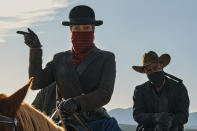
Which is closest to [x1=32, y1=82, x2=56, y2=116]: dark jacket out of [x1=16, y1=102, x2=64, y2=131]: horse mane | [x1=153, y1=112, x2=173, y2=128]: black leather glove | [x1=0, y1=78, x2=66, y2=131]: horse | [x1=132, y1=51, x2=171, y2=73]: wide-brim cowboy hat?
[x1=153, y1=112, x2=173, y2=128]: black leather glove

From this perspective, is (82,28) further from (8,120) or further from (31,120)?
(8,120)

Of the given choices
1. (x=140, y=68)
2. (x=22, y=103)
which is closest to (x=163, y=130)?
(x=140, y=68)

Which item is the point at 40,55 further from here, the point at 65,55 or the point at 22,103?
the point at 22,103

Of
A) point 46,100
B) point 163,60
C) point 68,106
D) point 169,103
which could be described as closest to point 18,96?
point 68,106

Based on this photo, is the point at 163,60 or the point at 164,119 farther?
the point at 163,60

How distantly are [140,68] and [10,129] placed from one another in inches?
338

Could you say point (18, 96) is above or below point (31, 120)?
above

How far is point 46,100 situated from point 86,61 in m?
3.25

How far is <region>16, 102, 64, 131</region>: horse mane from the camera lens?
383 cm

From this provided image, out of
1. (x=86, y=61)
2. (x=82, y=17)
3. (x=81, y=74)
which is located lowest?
(x=81, y=74)

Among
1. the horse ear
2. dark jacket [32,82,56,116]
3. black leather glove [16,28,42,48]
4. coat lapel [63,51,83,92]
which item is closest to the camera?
the horse ear

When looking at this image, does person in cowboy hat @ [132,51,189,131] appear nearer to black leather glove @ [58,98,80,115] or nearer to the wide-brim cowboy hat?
the wide-brim cowboy hat

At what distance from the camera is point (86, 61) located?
6.42 meters

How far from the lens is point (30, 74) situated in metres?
6.44
